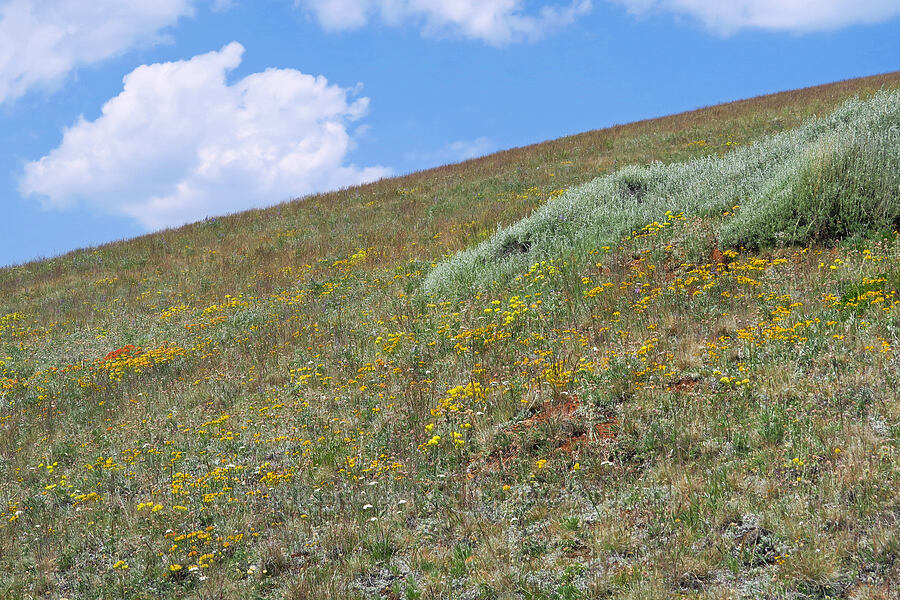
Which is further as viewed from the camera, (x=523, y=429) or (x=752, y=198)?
(x=752, y=198)

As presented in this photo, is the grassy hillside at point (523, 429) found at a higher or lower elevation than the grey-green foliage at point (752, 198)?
lower

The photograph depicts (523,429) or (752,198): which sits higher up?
(752,198)

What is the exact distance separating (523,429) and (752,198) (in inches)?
220

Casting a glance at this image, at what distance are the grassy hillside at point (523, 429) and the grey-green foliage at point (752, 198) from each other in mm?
61

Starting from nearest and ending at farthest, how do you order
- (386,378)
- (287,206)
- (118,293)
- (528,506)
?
(528,506), (386,378), (118,293), (287,206)

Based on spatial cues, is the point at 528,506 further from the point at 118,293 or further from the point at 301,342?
the point at 118,293

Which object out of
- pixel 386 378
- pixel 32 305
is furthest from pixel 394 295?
pixel 32 305

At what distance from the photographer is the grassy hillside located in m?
3.91

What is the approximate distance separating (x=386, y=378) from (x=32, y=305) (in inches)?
570

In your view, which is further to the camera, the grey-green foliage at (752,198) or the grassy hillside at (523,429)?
the grey-green foliage at (752,198)

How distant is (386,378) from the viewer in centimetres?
757

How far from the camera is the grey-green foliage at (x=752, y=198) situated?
8039 mm

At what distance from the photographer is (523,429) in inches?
218

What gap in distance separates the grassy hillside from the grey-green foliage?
0.20 ft
